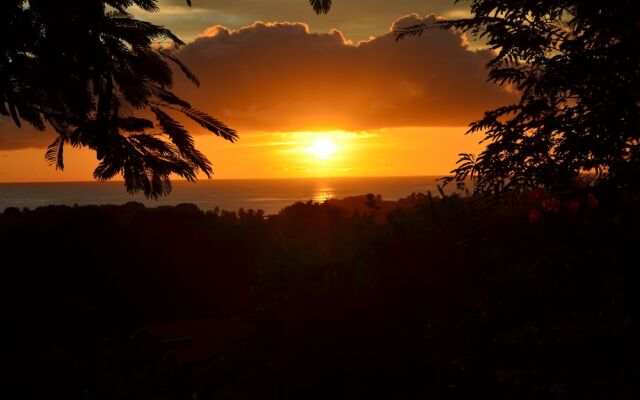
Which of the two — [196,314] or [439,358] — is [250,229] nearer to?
[196,314]

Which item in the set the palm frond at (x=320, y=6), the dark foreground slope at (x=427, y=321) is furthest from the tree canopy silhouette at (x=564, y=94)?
the palm frond at (x=320, y=6)

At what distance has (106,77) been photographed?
4.02 metres

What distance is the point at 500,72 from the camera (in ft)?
28.2

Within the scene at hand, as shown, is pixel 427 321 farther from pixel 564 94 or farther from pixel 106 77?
pixel 106 77

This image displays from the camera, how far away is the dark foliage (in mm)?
3787

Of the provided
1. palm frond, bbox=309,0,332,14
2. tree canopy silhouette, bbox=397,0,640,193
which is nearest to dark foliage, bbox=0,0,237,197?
palm frond, bbox=309,0,332,14

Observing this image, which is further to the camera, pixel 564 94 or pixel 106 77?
pixel 564 94

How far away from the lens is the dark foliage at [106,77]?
379 cm

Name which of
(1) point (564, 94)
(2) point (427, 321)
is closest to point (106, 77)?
(1) point (564, 94)

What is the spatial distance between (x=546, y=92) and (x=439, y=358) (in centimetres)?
528

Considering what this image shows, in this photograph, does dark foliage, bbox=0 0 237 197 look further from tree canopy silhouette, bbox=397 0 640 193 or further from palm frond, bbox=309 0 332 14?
tree canopy silhouette, bbox=397 0 640 193

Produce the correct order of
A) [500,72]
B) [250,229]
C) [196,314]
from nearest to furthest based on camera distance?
[500,72], [196,314], [250,229]

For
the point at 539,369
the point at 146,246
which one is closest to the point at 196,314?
the point at 146,246

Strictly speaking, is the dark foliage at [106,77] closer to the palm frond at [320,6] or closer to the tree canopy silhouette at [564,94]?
the palm frond at [320,6]
